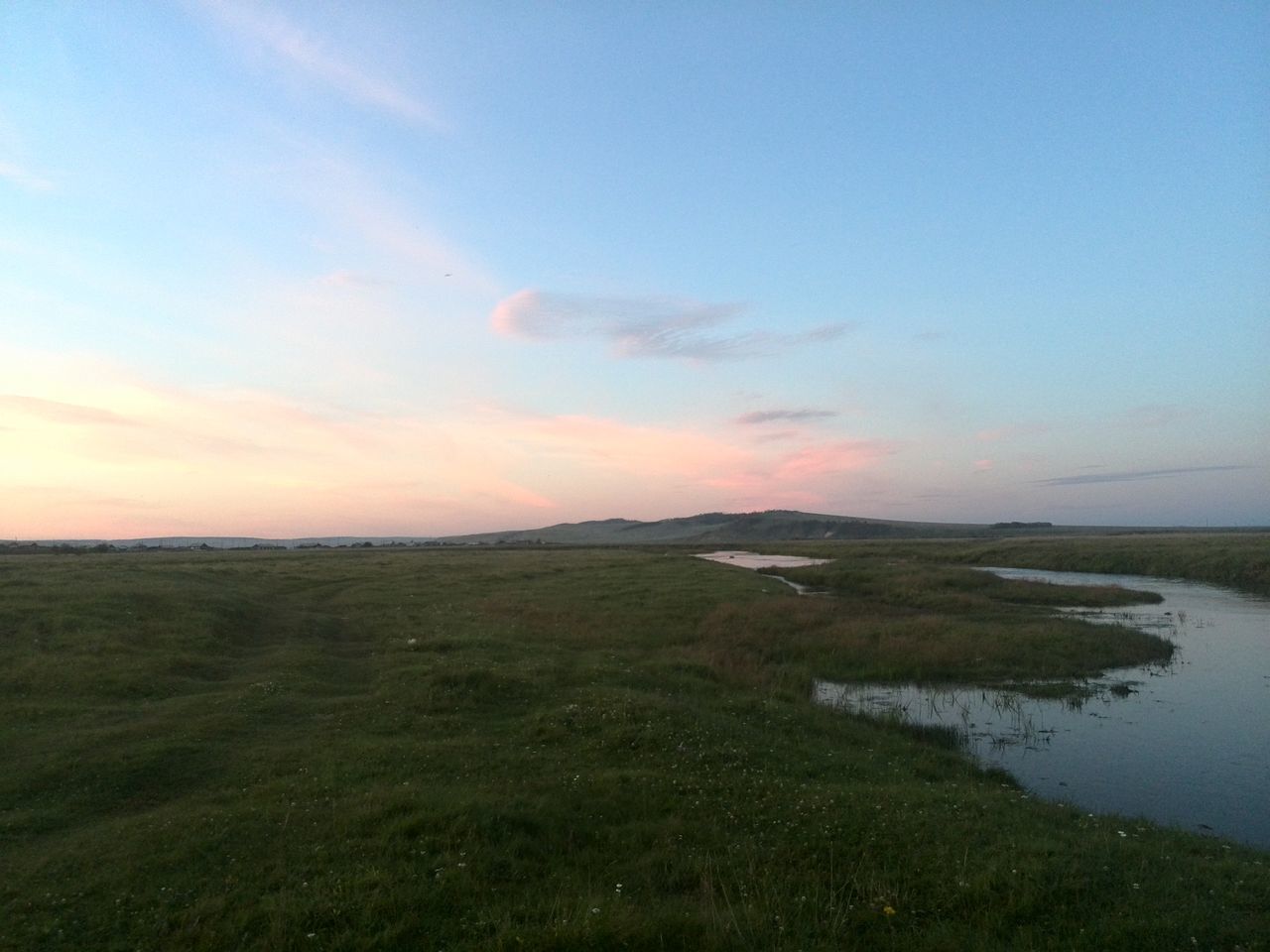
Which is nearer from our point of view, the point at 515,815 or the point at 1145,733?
the point at 515,815

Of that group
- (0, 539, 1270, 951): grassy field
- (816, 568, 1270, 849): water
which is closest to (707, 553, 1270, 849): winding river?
(816, 568, 1270, 849): water

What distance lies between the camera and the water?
1492 centimetres

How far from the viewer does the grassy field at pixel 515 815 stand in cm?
838

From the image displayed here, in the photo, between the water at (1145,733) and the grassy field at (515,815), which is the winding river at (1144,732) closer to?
the water at (1145,733)

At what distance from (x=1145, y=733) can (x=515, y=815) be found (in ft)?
55.9

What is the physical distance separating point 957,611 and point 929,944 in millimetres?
35696

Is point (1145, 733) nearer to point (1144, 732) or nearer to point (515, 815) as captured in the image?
point (1144, 732)

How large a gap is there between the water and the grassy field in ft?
6.19

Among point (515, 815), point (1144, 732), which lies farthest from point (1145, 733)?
point (515, 815)

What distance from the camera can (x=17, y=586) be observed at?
31.1 meters

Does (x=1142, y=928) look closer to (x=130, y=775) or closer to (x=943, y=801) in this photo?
(x=943, y=801)

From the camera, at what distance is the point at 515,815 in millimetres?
11391

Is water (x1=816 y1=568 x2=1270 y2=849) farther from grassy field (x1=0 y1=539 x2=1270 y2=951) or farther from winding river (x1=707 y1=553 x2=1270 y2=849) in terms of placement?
grassy field (x1=0 y1=539 x2=1270 y2=951)

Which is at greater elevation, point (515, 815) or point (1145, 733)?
point (515, 815)
